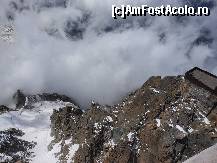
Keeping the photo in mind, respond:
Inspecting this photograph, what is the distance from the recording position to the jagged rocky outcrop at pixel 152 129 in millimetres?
107562

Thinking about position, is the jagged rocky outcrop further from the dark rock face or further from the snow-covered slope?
the snow-covered slope

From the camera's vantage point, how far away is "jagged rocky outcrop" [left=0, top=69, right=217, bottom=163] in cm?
10756

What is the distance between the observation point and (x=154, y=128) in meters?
116

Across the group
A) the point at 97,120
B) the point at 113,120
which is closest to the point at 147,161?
the point at 113,120

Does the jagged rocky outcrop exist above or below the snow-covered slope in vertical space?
below

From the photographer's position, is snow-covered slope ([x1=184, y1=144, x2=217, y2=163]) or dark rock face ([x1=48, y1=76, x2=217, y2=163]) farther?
dark rock face ([x1=48, y1=76, x2=217, y2=163])

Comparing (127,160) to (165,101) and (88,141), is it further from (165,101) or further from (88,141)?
(88,141)

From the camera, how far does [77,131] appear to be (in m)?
193

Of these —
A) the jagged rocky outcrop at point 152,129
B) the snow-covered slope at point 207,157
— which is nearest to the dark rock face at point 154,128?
the jagged rocky outcrop at point 152,129

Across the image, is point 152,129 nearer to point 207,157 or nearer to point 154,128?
point 154,128

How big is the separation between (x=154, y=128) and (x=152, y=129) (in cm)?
79

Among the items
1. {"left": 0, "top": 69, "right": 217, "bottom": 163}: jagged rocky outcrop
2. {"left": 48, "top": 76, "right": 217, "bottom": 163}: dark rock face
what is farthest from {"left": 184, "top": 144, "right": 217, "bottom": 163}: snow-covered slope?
{"left": 48, "top": 76, "right": 217, "bottom": 163}: dark rock face

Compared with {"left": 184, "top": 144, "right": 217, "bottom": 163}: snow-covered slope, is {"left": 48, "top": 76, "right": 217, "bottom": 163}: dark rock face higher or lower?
lower

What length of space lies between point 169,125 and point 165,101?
984 inches
